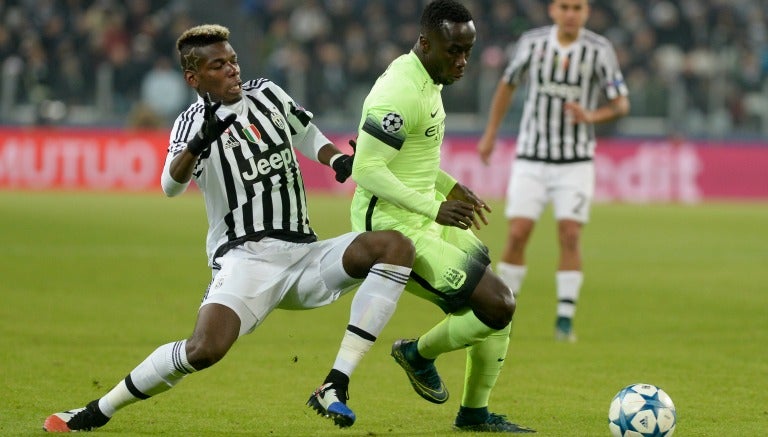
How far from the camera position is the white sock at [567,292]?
9258 mm

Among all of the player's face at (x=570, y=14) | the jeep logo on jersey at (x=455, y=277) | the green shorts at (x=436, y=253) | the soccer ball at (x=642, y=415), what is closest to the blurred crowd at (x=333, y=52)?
the player's face at (x=570, y=14)

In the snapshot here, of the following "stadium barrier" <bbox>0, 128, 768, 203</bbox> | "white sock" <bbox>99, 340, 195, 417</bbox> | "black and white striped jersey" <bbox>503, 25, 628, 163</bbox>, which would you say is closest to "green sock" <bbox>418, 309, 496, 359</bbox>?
"white sock" <bbox>99, 340, 195, 417</bbox>

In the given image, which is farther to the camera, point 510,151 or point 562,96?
point 510,151

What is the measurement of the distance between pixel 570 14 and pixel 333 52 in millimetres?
15027

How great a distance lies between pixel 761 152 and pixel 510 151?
4.42 metres

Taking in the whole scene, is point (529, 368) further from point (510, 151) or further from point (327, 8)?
point (327, 8)

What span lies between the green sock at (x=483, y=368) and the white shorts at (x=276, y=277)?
0.65 meters

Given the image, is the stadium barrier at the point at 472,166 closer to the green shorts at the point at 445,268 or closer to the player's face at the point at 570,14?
the player's face at the point at 570,14

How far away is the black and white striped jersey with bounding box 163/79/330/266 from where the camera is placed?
6098 mm

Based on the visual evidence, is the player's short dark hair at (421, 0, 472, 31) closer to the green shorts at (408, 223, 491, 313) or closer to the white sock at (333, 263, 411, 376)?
the green shorts at (408, 223, 491, 313)

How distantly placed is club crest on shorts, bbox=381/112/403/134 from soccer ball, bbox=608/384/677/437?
5.09 ft

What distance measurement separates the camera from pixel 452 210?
5.86 meters

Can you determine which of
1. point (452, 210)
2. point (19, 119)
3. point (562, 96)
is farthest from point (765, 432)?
point (19, 119)

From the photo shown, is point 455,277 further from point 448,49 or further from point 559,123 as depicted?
point 559,123
